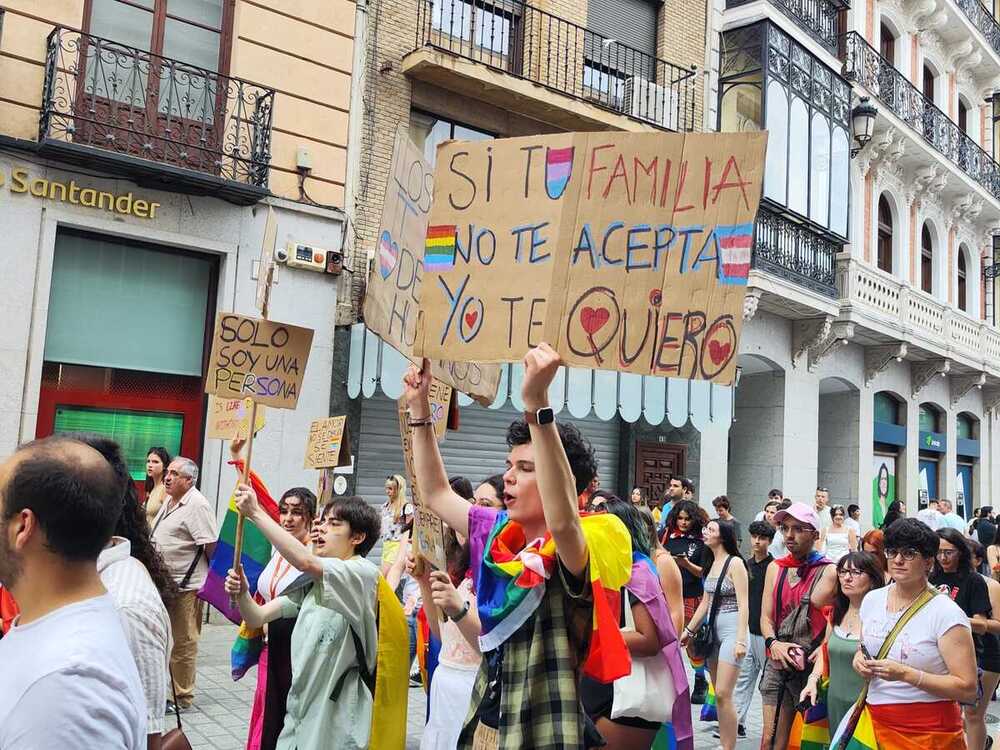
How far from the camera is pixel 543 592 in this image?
104 inches

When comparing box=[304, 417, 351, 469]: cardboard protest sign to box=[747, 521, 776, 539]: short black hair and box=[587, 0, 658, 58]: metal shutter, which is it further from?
box=[587, 0, 658, 58]: metal shutter

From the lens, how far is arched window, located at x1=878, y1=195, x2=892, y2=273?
69.8 ft

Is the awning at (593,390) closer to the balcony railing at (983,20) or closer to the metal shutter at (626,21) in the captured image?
the metal shutter at (626,21)

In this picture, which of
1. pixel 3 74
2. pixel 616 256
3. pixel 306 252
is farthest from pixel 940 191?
pixel 616 256

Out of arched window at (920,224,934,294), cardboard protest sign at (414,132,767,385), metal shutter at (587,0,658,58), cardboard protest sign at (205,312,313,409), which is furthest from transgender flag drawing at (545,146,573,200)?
arched window at (920,224,934,294)

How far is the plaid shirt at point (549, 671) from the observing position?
8.46 feet

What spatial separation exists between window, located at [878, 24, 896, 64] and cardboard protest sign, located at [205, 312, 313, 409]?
20651 millimetres

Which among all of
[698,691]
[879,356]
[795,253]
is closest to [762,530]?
[698,691]

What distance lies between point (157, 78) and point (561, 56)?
21.2ft

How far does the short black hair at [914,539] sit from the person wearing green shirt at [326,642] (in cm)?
242

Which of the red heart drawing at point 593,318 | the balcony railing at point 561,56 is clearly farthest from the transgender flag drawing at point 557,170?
the balcony railing at point 561,56

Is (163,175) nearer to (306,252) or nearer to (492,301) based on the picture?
(306,252)

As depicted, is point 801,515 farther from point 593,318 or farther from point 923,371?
point 923,371

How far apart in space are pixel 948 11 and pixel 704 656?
21758mm
